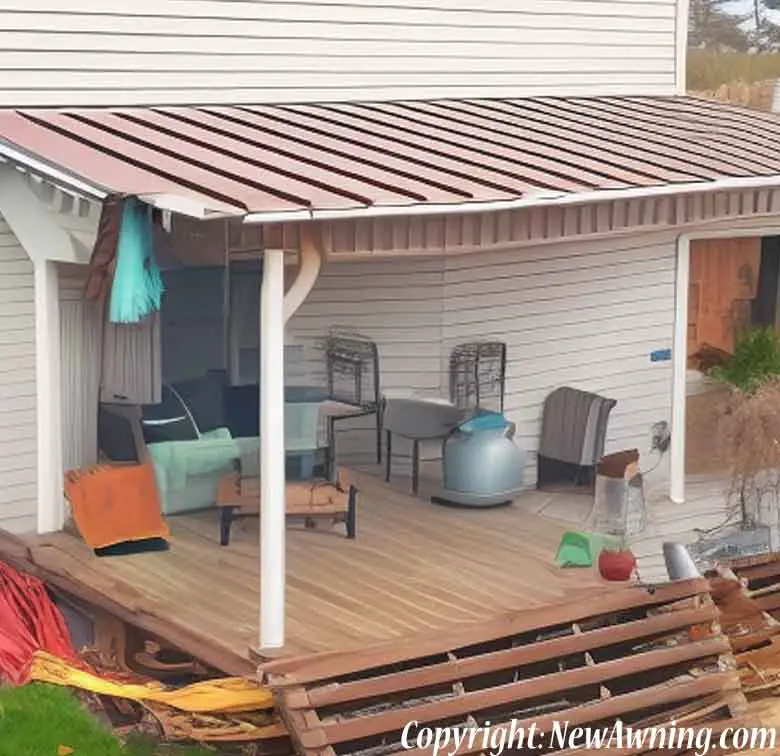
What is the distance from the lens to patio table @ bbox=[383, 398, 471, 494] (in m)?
10.5

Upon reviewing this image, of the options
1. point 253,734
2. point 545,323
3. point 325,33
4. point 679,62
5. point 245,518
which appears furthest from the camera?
point 679,62

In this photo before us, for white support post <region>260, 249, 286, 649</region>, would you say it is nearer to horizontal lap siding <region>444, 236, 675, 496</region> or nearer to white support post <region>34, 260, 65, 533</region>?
white support post <region>34, 260, 65, 533</region>

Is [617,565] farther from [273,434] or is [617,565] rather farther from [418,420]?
[418,420]

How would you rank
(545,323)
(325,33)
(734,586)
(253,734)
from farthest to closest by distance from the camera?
1. (545,323)
2. (325,33)
3. (734,586)
4. (253,734)

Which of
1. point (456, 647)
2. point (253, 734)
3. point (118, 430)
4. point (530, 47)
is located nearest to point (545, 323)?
point (530, 47)

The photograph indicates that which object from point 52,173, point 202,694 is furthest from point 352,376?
point 202,694

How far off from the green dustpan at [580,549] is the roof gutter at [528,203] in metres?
2.02

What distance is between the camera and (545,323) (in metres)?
11.3

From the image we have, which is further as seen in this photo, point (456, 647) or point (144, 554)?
point (144, 554)

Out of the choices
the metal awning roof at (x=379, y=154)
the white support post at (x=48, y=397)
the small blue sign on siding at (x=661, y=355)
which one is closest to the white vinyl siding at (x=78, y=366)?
the white support post at (x=48, y=397)

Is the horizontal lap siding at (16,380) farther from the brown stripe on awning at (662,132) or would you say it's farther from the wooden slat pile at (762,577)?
the wooden slat pile at (762,577)

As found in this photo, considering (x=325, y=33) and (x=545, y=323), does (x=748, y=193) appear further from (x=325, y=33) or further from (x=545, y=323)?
(x=325, y=33)

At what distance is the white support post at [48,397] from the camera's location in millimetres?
8930

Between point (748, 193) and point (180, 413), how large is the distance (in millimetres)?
4158
